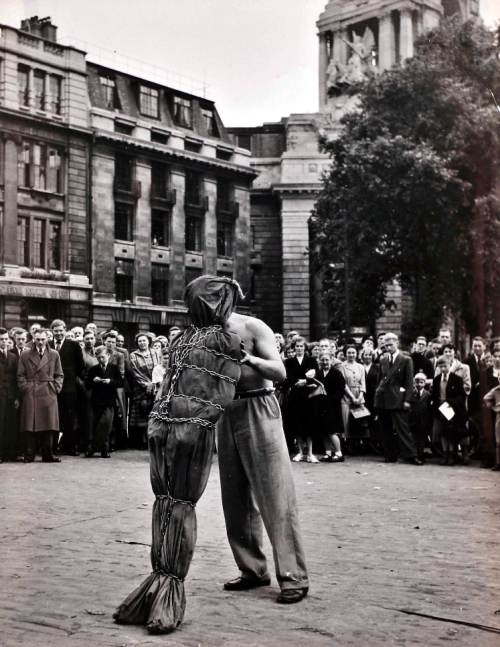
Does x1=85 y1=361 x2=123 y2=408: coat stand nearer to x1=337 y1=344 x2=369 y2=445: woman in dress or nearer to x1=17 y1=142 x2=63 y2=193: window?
x1=337 y1=344 x2=369 y2=445: woman in dress

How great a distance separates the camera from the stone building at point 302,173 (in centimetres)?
4816

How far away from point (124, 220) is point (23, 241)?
25.5 ft

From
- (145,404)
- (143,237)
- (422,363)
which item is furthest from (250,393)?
(143,237)

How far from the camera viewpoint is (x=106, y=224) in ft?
132

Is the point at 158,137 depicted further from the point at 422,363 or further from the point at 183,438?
the point at 183,438

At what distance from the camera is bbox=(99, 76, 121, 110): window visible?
133 ft

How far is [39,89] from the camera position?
116 ft

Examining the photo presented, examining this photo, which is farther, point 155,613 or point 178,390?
point 178,390

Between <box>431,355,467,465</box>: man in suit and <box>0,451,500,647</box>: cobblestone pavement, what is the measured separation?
3.13 metres

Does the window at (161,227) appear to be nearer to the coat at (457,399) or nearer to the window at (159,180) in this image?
the window at (159,180)

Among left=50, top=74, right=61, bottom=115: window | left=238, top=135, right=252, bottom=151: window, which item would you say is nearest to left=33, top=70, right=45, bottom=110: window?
left=50, top=74, right=61, bottom=115: window

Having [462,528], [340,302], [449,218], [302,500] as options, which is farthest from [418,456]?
[340,302]

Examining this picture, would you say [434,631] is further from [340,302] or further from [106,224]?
[106,224]

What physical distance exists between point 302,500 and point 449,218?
2014cm
